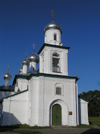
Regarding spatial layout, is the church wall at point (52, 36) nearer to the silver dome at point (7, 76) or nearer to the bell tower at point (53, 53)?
the bell tower at point (53, 53)

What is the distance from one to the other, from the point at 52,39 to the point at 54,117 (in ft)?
27.2

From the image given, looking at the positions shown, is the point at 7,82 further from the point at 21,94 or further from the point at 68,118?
the point at 68,118

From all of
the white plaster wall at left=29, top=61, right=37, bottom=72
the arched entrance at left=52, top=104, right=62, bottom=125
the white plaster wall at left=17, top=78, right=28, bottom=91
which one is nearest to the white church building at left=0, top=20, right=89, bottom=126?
the arched entrance at left=52, top=104, right=62, bottom=125

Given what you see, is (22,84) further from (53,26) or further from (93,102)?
(93,102)

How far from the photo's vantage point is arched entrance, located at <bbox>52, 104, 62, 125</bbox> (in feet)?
52.0

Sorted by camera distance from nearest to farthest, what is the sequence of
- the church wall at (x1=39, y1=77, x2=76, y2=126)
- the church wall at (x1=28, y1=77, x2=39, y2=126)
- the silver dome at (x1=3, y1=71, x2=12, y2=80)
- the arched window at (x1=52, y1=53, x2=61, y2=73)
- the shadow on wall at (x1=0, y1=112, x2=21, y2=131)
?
the church wall at (x1=28, y1=77, x2=39, y2=126) < the church wall at (x1=39, y1=77, x2=76, y2=126) < the shadow on wall at (x1=0, y1=112, x2=21, y2=131) < the arched window at (x1=52, y1=53, x2=61, y2=73) < the silver dome at (x1=3, y1=71, x2=12, y2=80)

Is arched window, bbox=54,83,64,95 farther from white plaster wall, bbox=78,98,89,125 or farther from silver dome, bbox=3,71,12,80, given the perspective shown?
silver dome, bbox=3,71,12,80

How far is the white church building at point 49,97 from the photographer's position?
51.4 feet

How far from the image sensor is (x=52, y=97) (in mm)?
16156

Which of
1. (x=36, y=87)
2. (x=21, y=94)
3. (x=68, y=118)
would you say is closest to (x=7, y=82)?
(x=21, y=94)

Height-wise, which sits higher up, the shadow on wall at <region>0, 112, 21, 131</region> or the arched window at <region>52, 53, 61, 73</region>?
the arched window at <region>52, 53, 61, 73</region>

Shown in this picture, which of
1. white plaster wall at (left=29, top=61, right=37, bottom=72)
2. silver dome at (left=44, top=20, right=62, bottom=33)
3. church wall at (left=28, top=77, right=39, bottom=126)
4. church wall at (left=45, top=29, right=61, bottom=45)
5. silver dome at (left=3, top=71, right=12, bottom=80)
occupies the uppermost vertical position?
silver dome at (left=44, top=20, right=62, bottom=33)

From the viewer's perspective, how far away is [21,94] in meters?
17.6

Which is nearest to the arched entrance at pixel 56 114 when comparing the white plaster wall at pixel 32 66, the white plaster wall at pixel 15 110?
the white plaster wall at pixel 15 110
